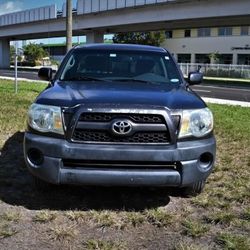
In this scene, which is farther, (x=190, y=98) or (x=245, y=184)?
(x=245, y=184)

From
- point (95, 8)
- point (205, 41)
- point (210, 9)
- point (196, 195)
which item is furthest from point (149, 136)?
point (205, 41)

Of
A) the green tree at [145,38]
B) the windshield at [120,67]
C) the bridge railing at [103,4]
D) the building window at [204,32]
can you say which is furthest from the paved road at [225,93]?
the green tree at [145,38]

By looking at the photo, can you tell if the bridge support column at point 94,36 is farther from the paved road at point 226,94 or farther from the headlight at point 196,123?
the headlight at point 196,123

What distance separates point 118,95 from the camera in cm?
469

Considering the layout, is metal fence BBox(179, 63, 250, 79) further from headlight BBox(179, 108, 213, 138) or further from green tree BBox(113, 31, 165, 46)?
headlight BBox(179, 108, 213, 138)

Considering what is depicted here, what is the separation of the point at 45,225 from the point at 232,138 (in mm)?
4983

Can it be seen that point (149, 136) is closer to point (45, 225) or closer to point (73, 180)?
point (73, 180)

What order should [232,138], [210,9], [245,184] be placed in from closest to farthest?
[245,184]
[232,138]
[210,9]

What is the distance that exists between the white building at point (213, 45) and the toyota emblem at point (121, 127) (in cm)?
6107

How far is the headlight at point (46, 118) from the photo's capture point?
4.52m

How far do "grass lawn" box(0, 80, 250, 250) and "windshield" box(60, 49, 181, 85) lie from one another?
1.30 meters

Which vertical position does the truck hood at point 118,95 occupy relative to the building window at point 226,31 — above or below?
below

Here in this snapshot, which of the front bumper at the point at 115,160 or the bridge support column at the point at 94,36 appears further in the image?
the bridge support column at the point at 94,36

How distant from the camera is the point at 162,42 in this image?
76688 mm
